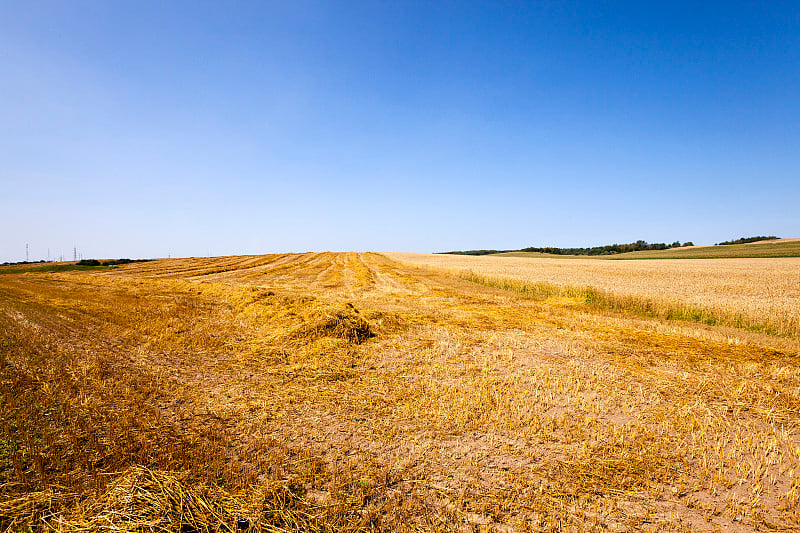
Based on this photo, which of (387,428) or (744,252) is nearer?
(387,428)

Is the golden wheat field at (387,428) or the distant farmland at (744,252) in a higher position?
the distant farmland at (744,252)

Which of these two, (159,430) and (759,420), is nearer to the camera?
(159,430)

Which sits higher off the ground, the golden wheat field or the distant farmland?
the distant farmland

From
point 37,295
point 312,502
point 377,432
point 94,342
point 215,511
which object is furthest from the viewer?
point 37,295

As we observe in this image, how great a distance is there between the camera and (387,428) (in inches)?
175

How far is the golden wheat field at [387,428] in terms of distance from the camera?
2918 millimetres

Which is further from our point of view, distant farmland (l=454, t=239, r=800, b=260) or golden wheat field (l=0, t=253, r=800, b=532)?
distant farmland (l=454, t=239, r=800, b=260)

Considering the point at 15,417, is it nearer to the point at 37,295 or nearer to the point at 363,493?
the point at 363,493

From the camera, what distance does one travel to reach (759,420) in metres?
4.88

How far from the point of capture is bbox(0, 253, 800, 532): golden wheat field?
9.57ft

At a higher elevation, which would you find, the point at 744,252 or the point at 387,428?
the point at 744,252

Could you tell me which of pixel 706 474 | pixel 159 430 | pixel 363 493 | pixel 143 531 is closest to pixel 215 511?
pixel 143 531

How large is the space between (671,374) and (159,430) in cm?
875

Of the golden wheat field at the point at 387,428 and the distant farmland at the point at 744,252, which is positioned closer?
the golden wheat field at the point at 387,428
